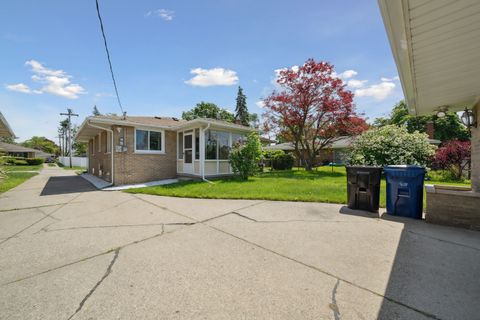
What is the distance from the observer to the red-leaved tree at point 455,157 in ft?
37.7

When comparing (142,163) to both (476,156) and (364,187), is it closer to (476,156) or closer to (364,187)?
(364,187)

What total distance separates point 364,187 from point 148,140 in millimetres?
→ 9872

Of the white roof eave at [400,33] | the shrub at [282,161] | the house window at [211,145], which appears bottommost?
the shrub at [282,161]

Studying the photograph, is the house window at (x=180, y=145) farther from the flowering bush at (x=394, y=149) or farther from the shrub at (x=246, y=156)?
the flowering bush at (x=394, y=149)

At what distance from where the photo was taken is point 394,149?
449 inches

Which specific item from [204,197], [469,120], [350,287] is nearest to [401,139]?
[469,120]

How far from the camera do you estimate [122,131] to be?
10102mm

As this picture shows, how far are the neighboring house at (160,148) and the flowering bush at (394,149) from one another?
6807mm

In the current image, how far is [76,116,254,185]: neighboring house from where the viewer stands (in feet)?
33.2

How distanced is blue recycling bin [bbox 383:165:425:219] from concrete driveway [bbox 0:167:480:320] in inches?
13.8

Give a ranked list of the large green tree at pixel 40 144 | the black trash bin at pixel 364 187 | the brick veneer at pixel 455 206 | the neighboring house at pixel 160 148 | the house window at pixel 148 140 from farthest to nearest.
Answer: the large green tree at pixel 40 144, the house window at pixel 148 140, the neighboring house at pixel 160 148, the black trash bin at pixel 364 187, the brick veneer at pixel 455 206

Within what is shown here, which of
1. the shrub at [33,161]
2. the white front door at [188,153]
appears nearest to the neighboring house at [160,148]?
the white front door at [188,153]

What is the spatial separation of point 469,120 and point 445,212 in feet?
8.71

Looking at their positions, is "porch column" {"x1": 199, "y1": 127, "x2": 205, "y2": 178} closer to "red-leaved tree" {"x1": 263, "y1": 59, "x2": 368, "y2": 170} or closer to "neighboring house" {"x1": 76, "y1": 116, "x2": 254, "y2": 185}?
"neighboring house" {"x1": 76, "y1": 116, "x2": 254, "y2": 185}
